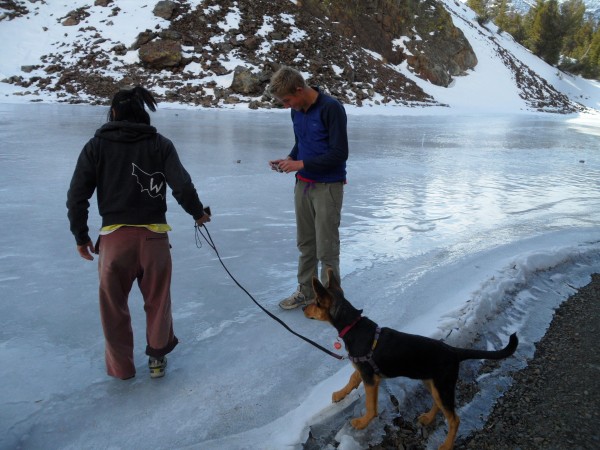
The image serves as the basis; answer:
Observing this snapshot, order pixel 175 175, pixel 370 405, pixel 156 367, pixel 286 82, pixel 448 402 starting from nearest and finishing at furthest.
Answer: pixel 448 402, pixel 370 405, pixel 175 175, pixel 156 367, pixel 286 82

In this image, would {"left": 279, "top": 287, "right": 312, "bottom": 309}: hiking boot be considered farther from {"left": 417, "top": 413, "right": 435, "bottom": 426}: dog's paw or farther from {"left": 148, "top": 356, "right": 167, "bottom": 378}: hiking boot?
{"left": 417, "top": 413, "right": 435, "bottom": 426}: dog's paw

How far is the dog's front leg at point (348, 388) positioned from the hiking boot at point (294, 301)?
1226mm

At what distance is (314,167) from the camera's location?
10.1 ft

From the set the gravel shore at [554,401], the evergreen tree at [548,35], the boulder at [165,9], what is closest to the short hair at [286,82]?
the gravel shore at [554,401]

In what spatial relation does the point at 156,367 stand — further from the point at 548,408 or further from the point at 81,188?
the point at 548,408

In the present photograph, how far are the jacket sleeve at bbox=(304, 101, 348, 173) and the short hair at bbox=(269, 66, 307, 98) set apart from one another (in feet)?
0.79

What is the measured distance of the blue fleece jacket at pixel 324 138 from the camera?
3.05 m

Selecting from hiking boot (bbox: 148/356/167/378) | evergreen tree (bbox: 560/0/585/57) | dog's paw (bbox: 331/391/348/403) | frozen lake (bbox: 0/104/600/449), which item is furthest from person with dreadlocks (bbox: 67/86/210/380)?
evergreen tree (bbox: 560/0/585/57)

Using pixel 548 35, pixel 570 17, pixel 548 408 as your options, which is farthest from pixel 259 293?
pixel 570 17

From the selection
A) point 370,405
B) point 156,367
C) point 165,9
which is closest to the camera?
point 370,405

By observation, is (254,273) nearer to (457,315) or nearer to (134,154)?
(457,315)

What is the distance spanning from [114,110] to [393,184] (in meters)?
6.36

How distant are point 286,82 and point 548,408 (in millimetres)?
2457

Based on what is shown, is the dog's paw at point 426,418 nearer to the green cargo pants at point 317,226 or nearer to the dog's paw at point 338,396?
the dog's paw at point 338,396
